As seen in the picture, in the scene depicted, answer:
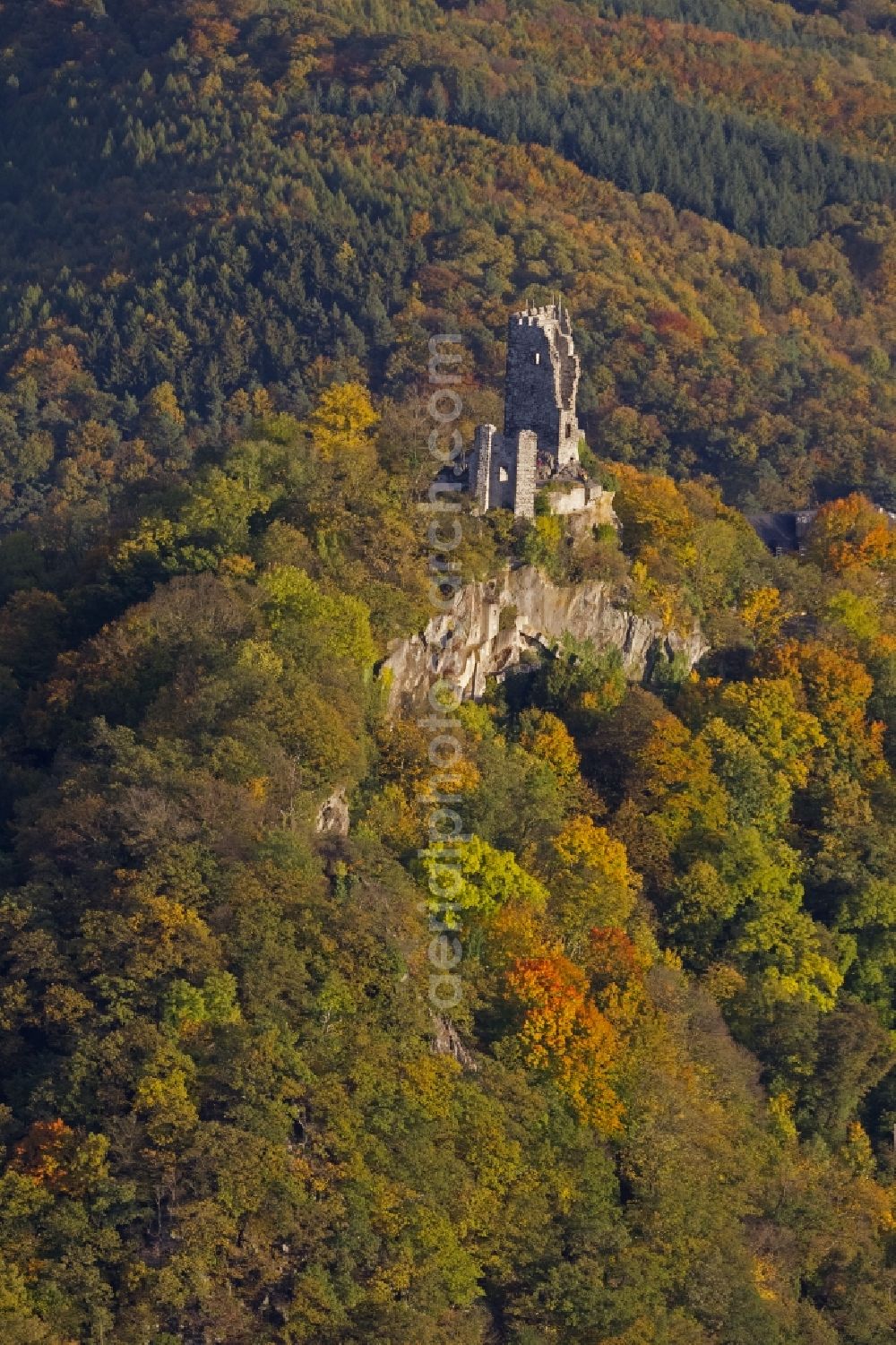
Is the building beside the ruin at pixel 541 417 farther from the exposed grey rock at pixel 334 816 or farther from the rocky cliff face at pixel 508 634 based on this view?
the exposed grey rock at pixel 334 816

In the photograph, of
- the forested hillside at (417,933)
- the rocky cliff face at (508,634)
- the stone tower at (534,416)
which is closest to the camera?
the forested hillside at (417,933)

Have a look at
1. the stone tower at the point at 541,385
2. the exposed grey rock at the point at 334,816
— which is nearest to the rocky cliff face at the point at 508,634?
the stone tower at the point at 541,385

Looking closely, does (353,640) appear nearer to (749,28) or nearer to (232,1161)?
(232,1161)

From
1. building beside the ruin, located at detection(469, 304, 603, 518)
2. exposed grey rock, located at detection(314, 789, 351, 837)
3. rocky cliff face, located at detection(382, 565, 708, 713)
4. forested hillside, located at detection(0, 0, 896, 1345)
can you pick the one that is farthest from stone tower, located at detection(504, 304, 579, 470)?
exposed grey rock, located at detection(314, 789, 351, 837)

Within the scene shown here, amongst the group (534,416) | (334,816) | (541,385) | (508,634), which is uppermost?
(541,385)

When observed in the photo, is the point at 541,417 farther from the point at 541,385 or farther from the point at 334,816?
the point at 334,816

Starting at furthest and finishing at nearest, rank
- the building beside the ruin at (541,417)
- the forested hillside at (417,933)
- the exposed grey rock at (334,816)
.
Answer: the building beside the ruin at (541,417)
the exposed grey rock at (334,816)
the forested hillside at (417,933)

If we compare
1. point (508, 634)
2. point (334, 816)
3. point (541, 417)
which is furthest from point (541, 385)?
point (334, 816)
